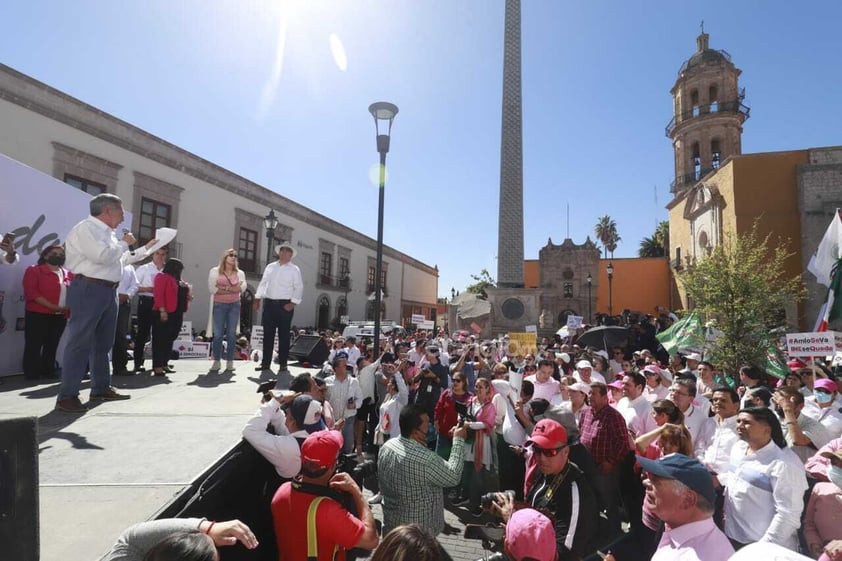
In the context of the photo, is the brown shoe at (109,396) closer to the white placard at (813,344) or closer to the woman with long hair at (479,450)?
the woman with long hair at (479,450)

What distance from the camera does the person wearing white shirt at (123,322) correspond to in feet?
17.2

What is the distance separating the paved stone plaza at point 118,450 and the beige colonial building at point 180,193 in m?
3.21

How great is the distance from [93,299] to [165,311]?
198 centimetres

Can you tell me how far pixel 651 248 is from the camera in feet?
176

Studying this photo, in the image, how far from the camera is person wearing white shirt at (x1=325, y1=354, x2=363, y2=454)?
6293 mm

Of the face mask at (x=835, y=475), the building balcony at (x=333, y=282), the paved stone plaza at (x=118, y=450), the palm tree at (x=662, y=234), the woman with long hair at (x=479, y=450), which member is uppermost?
the palm tree at (x=662, y=234)

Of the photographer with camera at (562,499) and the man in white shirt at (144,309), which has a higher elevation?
the man in white shirt at (144,309)

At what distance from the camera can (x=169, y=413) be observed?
3525 mm

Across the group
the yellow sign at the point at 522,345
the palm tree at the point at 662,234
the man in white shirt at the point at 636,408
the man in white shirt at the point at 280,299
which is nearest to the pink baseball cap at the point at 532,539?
the man in white shirt at the point at 636,408

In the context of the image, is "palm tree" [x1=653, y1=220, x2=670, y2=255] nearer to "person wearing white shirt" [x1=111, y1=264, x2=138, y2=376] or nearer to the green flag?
the green flag

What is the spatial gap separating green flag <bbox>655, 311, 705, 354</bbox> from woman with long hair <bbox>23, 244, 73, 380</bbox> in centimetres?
1205

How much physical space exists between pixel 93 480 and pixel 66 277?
3.52 meters

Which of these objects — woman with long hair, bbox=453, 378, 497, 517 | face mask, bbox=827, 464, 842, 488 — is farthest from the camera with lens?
woman with long hair, bbox=453, 378, 497, 517

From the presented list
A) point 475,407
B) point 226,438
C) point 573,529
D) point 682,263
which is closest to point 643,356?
point 475,407
